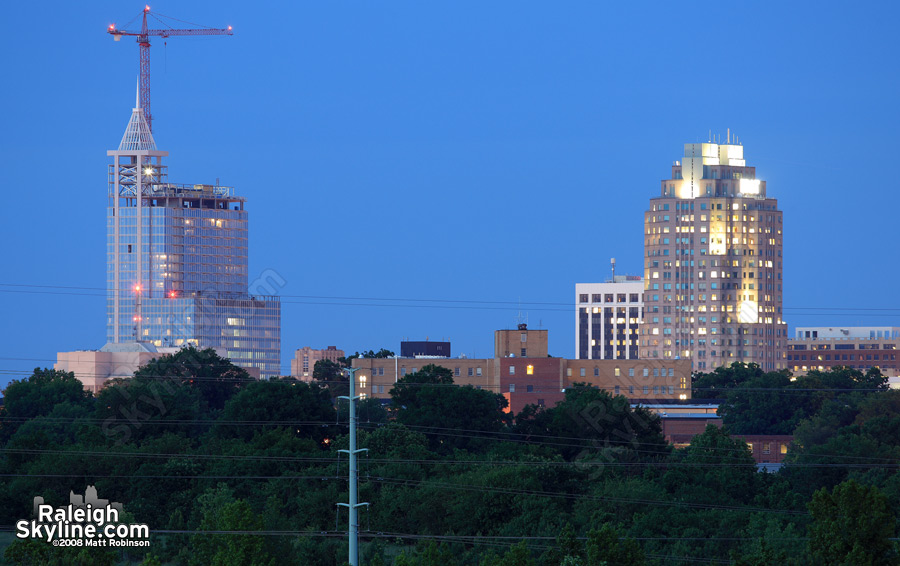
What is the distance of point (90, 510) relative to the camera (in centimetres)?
10000

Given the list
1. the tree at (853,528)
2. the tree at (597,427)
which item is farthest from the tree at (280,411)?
the tree at (853,528)

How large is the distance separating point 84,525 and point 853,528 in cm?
4881

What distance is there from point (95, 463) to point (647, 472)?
140 ft

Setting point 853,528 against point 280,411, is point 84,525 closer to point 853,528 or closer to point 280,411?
point 280,411

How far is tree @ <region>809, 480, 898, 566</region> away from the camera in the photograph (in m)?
64.0

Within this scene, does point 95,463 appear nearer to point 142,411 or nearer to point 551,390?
point 142,411

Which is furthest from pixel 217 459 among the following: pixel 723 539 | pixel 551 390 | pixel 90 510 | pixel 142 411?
pixel 551 390

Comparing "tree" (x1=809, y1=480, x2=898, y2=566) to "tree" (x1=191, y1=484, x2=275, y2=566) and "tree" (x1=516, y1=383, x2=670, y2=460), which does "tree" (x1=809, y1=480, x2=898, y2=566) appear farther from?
"tree" (x1=516, y1=383, x2=670, y2=460)

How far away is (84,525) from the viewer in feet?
301

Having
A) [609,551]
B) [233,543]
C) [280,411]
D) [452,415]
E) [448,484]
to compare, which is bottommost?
[609,551]

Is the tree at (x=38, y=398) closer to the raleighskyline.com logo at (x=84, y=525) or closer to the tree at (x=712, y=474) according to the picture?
the raleighskyline.com logo at (x=84, y=525)

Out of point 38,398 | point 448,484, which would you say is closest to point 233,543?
point 448,484

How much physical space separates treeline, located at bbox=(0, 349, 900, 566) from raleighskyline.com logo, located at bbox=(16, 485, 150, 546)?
56.6 inches

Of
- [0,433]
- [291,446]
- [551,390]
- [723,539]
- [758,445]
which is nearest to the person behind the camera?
[723,539]
